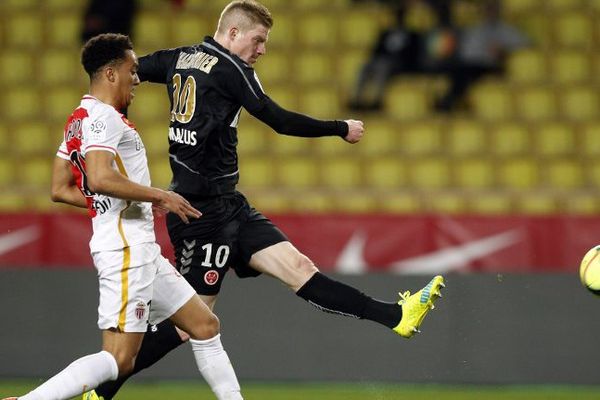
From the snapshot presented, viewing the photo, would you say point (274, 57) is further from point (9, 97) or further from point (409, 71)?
point (9, 97)

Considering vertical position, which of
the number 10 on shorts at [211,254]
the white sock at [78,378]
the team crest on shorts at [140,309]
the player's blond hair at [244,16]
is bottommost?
the white sock at [78,378]

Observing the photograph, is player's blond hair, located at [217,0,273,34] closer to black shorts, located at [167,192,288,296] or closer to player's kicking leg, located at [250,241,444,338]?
black shorts, located at [167,192,288,296]

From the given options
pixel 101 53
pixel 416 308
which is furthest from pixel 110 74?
pixel 416 308

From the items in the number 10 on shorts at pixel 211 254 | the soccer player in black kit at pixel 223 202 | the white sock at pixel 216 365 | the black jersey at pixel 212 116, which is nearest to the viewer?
the white sock at pixel 216 365

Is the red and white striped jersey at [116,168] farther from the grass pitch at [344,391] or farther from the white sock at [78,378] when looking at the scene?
the grass pitch at [344,391]

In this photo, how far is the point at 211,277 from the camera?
5.80 metres

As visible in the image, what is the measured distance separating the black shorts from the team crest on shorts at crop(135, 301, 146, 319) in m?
0.72

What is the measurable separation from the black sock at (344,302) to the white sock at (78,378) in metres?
1.16

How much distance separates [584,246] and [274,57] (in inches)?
171

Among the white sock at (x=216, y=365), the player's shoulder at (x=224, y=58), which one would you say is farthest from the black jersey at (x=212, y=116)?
the white sock at (x=216, y=365)

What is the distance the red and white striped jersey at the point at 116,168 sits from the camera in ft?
16.5

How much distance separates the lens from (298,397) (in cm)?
736

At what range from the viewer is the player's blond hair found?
573 centimetres

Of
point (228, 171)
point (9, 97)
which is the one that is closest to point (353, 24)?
point (9, 97)
